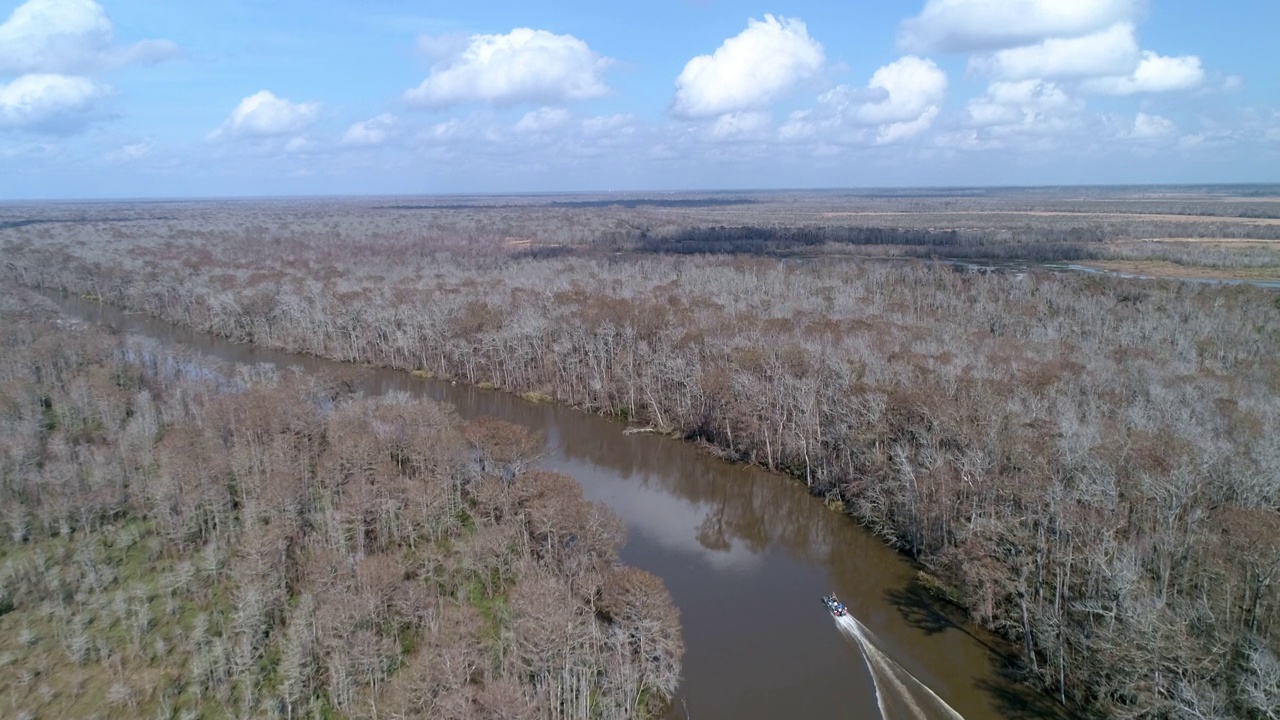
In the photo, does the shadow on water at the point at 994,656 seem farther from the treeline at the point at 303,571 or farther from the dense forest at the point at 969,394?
the treeline at the point at 303,571

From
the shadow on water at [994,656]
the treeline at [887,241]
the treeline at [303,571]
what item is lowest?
the shadow on water at [994,656]

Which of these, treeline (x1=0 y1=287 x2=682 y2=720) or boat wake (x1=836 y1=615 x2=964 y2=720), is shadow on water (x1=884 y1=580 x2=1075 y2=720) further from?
treeline (x1=0 y1=287 x2=682 y2=720)

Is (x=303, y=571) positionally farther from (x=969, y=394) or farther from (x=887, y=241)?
(x=887, y=241)

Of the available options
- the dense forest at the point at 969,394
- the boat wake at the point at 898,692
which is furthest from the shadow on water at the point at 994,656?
the boat wake at the point at 898,692

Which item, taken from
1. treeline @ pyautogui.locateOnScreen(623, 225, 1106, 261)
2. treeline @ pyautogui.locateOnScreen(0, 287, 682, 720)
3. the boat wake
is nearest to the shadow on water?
the boat wake

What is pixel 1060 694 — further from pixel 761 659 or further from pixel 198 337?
pixel 198 337

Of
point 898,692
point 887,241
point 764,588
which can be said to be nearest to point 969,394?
point 764,588

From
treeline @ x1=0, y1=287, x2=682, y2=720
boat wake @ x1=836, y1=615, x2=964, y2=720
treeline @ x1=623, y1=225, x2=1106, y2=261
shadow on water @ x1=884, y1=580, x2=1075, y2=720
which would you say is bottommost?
boat wake @ x1=836, y1=615, x2=964, y2=720
